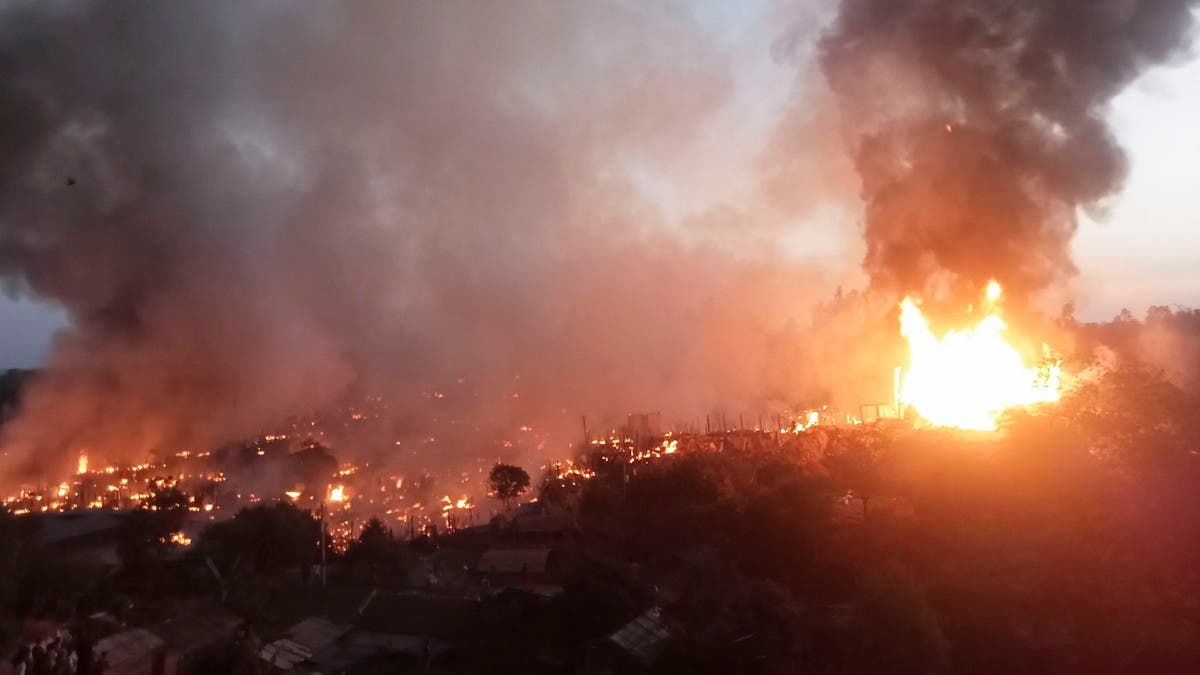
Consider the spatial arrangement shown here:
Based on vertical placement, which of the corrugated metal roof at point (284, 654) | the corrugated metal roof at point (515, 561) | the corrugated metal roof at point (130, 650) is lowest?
the corrugated metal roof at point (284, 654)

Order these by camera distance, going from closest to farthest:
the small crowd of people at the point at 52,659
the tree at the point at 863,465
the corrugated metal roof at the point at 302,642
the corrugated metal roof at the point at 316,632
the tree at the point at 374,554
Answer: the small crowd of people at the point at 52,659, the corrugated metal roof at the point at 302,642, the corrugated metal roof at the point at 316,632, the tree at the point at 863,465, the tree at the point at 374,554

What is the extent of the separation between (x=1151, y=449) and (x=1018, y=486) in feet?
10.2

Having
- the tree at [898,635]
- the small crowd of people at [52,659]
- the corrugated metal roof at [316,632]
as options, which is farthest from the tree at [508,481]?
the tree at [898,635]

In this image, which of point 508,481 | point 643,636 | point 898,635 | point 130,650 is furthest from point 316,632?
point 508,481

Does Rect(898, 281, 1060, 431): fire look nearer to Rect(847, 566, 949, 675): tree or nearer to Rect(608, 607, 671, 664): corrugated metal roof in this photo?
Rect(847, 566, 949, 675): tree

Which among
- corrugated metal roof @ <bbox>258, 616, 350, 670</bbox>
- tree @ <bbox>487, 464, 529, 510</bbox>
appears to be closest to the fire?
tree @ <bbox>487, 464, 529, 510</bbox>

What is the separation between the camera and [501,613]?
1611cm

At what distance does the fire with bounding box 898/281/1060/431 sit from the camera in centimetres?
2561

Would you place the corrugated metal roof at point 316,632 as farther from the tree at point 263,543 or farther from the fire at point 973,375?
the fire at point 973,375

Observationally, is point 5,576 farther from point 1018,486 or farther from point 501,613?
point 1018,486

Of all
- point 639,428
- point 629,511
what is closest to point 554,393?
point 639,428

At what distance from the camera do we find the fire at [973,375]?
1008 inches

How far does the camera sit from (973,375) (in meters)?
26.8

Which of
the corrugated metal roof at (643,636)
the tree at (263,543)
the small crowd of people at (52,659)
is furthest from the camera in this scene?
the tree at (263,543)
